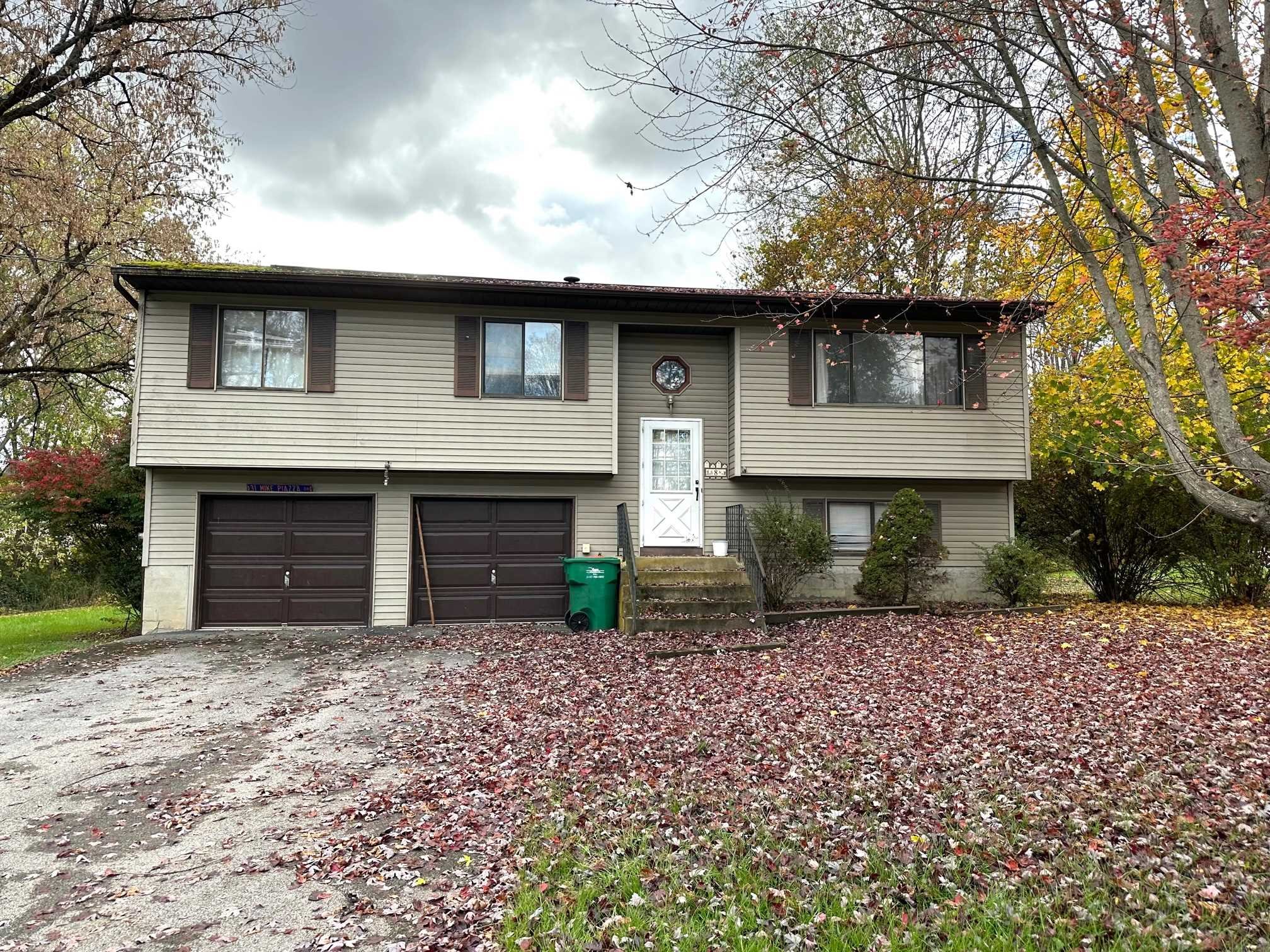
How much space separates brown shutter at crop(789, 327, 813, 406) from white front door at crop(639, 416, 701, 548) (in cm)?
167

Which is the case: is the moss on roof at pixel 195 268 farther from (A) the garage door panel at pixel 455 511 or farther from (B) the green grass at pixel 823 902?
(B) the green grass at pixel 823 902

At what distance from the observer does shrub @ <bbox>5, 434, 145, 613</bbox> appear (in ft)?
40.1

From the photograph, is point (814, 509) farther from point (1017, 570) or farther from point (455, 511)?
point (455, 511)

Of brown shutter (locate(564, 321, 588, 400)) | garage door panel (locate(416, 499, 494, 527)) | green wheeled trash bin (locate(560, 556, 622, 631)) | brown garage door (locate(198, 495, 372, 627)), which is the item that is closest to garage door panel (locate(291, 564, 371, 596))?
brown garage door (locate(198, 495, 372, 627))

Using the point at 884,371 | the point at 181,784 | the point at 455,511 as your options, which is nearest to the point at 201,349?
the point at 455,511

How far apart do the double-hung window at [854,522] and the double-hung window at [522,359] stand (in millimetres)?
5028

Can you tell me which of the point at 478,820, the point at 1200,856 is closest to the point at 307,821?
the point at 478,820

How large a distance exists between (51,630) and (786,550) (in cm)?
1451

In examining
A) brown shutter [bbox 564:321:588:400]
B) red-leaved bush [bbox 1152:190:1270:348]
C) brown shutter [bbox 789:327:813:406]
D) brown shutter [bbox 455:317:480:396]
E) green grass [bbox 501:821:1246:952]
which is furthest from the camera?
→ brown shutter [bbox 789:327:813:406]

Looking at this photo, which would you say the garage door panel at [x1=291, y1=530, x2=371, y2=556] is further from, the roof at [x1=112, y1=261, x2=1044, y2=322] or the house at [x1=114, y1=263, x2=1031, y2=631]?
the roof at [x1=112, y1=261, x2=1044, y2=322]

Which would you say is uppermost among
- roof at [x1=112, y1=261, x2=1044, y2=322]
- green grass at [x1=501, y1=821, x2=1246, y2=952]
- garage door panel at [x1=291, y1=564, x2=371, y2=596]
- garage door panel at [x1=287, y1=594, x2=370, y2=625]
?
roof at [x1=112, y1=261, x2=1044, y2=322]

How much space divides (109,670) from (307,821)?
6.37m

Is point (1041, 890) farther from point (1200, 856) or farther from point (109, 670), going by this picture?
point (109, 670)

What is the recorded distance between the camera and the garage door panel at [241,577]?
12.2 metres
